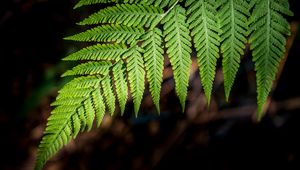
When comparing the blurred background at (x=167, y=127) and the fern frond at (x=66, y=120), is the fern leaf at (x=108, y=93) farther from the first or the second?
the blurred background at (x=167, y=127)

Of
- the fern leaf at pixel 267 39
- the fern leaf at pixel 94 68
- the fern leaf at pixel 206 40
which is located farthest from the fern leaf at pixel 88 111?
the fern leaf at pixel 267 39

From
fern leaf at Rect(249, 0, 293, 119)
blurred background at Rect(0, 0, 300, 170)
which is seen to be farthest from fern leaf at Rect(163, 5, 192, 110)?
blurred background at Rect(0, 0, 300, 170)

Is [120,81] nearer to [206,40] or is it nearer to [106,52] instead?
[106,52]

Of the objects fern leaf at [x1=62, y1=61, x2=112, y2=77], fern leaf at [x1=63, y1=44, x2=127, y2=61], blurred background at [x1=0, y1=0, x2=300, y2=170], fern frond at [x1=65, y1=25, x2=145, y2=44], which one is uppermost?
fern frond at [x1=65, y1=25, x2=145, y2=44]

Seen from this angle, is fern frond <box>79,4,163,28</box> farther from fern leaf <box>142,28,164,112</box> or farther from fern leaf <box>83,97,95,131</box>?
fern leaf <box>83,97,95,131</box>

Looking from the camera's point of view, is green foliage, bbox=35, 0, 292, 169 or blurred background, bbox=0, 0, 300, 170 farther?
blurred background, bbox=0, 0, 300, 170

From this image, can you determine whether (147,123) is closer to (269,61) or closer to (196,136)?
(196,136)
